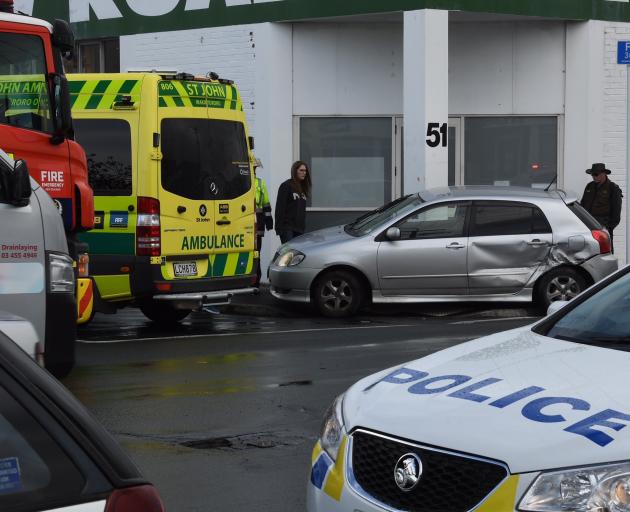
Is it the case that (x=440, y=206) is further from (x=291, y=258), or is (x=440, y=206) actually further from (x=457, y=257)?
(x=291, y=258)

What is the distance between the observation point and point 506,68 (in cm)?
1859

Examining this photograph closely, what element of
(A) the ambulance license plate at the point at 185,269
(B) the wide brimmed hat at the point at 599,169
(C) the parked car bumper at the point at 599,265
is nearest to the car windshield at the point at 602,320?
(A) the ambulance license plate at the point at 185,269

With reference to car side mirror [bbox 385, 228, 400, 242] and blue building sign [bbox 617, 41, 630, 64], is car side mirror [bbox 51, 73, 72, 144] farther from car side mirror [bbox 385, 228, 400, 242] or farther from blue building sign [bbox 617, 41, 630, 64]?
blue building sign [bbox 617, 41, 630, 64]

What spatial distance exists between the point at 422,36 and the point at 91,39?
6536 millimetres

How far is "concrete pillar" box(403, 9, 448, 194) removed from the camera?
55.4 feet

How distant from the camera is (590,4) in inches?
717

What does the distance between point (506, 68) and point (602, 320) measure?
44.8 feet

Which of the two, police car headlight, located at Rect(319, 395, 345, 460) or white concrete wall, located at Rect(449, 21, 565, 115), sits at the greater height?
white concrete wall, located at Rect(449, 21, 565, 115)

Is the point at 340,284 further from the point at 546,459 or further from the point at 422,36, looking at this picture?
the point at 546,459

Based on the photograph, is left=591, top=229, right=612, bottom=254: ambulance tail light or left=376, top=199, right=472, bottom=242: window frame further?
left=591, top=229, right=612, bottom=254: ambulance tail light

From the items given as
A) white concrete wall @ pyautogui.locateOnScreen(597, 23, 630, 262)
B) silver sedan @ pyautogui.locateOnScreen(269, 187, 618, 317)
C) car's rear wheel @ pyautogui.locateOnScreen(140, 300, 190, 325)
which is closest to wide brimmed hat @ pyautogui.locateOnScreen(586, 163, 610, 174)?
white concrete wall @ pyautogui.locateOnScreen(597, 23, 630, 262)

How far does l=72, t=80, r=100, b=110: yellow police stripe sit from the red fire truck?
213cm

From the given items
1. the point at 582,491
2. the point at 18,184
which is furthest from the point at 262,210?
the point at 582,491

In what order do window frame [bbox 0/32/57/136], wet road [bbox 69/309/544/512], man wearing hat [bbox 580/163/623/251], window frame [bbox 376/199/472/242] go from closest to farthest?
wet road [bbox 69/309/544/512]
window frame [bbox 0/32/57/136]
window frame [bbox 376/199/472/242]
man wearing hat [bbox 580/163/623/251]
